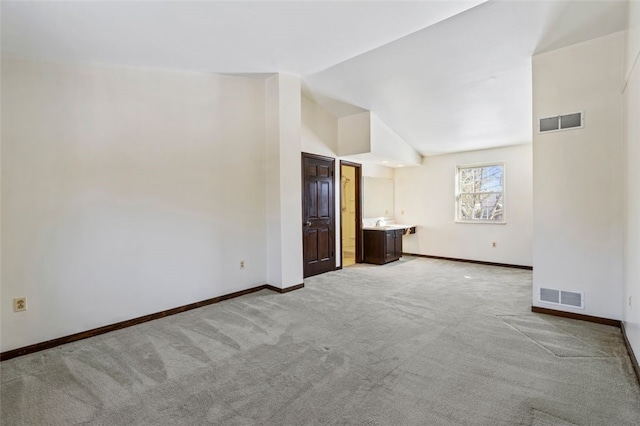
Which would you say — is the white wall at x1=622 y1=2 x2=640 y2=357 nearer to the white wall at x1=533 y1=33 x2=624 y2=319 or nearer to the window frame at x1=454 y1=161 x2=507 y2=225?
the white wall at x1=533 y1=33 x2=624 y2=319

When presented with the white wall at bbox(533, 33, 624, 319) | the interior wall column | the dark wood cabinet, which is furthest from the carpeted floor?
the dark wood cabinet

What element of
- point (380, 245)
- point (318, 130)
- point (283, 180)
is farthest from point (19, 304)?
point (380, 245)

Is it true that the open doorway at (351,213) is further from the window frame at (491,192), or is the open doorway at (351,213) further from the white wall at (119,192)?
the white wall at (119,192)

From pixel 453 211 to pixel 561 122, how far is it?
3.48 m

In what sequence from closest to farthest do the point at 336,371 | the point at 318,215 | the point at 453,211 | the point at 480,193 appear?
the point at 336,371
the point at 318,215
the point at 480,193
the point at 453,211

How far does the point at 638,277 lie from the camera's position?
2232 mm

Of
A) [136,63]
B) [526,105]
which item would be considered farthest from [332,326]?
[526,105]

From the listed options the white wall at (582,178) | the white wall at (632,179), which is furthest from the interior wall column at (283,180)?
the white wall at (632,179)

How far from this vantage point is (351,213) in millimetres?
7367

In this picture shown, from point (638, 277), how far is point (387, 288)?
8.87ft

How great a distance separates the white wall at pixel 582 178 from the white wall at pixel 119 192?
343 cm

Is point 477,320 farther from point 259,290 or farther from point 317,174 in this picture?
point 317,174

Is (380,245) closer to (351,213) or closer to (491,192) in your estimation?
(351,213)

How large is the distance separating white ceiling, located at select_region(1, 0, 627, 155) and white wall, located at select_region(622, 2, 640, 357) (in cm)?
57
